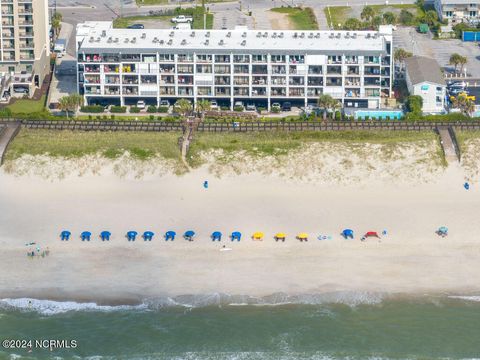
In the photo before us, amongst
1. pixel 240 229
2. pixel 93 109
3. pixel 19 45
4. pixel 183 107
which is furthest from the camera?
pixel 19 45

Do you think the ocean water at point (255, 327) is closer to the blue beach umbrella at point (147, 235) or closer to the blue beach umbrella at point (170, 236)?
the blue beach umbrella at point (170, 236)

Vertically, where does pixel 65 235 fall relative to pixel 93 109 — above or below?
below

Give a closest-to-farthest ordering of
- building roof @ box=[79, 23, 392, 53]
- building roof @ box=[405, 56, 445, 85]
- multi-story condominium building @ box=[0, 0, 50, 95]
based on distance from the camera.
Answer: building roof @ box=[79, 23, 392, 53] < building roof @ box=[405, 56, 445, 85] < multi-story condominium building @ box=[0, 0, 50, 95]

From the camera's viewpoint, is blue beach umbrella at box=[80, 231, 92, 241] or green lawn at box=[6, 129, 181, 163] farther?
green lawn at box=[6, 129, 181, 163]

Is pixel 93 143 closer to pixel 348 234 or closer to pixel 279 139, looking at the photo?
pixel 279 139

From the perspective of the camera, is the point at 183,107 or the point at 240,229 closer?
the point at 240,229

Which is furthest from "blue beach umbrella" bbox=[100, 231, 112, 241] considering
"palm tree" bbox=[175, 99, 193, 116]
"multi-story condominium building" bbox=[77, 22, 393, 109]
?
"multi-story condominium building" bbox=[77, 22, 393, 109]


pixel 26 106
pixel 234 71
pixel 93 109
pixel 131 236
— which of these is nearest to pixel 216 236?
pixel 131 236

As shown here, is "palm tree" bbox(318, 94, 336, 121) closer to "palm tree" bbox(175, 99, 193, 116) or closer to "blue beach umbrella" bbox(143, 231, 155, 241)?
"palm tree" bbox(175, 99, 193, 116)

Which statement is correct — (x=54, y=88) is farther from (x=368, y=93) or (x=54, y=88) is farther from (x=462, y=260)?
(x=462, y=260)
